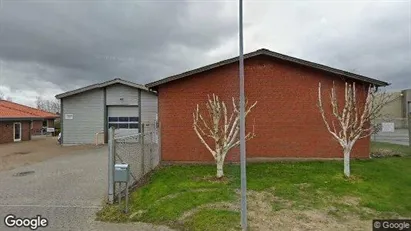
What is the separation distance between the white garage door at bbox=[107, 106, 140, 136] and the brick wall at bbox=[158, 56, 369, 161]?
11.6m

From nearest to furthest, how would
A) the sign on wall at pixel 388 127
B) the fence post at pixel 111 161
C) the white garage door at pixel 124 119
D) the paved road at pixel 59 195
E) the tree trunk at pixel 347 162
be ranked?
the paved road at pixel 59 195 < the fence post at pixel 111 161 < the tree trunk at pixel 347 162 < the sign on wall at pixel 388 127 < the white garage door at pixel 124 119

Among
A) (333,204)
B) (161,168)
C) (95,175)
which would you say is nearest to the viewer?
(333,204)

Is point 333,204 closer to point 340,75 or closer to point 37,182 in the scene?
point 340,75

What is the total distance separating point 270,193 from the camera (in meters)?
7.85

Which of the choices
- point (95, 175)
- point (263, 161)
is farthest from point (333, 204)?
point (95, 175)

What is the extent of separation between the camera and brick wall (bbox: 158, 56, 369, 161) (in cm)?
1277

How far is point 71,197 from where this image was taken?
26.8 ft

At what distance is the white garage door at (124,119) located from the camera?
78.8ft

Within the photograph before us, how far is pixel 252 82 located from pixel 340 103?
377 cm
